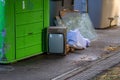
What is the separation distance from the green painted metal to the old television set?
0.17m

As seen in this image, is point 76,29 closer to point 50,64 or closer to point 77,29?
point 77,29

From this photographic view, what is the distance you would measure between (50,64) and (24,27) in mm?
1167

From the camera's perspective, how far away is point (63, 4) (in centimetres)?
1356

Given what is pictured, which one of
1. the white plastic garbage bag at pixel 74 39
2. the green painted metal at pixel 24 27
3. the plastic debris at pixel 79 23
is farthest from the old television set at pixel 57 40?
the plastic debris at pixel 79 23

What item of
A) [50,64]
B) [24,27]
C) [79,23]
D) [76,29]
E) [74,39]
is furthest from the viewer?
[79,23]

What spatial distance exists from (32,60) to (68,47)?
1.61 metres

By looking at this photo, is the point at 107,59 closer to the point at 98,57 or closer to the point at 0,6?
the point at 98,57

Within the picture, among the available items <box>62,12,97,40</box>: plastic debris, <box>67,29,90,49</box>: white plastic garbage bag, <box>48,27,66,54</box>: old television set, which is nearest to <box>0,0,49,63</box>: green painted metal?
<box>48,27,66,54</box>: old television set

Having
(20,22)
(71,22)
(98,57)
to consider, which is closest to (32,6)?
(20,22)

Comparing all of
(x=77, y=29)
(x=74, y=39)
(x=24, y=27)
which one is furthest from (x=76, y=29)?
(x=24, y=27)

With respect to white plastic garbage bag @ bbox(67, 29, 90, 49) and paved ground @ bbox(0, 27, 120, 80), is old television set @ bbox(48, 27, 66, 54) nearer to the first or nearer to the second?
paved ground @ bbox(0, 27, 120, 80)

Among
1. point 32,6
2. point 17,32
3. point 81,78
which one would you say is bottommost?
point 81,78

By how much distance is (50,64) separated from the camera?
9.34m

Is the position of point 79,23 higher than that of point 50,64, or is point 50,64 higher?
point 79,23
